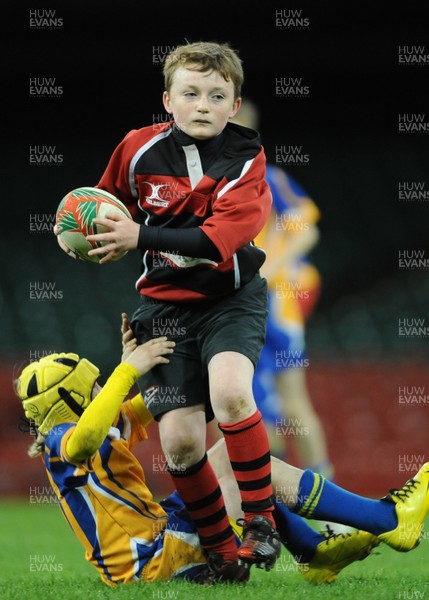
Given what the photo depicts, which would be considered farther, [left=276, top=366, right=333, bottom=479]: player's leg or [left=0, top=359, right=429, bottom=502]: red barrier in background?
[left=0, top=359, right=429, bottom=502]: red barrier in background

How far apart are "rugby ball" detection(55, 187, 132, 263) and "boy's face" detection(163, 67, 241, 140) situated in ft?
1.26

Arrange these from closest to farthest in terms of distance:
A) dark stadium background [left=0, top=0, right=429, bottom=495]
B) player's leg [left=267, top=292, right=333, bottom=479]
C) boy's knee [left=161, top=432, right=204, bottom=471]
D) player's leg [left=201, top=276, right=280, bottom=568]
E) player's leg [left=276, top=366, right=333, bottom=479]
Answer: player's leg [left=201, top=276, right=280, bottom=568], boy's knee [left=161, top=432, right=204, bottom=471], player's leg [left=267, top=292, right=333, bottom=479], player's leg [left=276, top=366, right=333, bottom=479], dark stadium background [left=0, top=0, right=429, bottom=495]

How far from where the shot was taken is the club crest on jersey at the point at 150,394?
12.6ft

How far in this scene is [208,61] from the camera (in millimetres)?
3760

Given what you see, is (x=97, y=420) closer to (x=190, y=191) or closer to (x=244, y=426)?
(x=244, y=426)

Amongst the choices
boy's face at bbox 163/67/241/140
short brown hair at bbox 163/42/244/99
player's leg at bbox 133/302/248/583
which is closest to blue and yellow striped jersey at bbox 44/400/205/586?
player's leg at bbox 133/302/248/583

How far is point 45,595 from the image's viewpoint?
135 inches

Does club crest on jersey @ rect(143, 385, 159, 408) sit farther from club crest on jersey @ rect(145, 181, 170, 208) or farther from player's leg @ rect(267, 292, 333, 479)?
player's leg @ rect(267, 292, 333, 479)

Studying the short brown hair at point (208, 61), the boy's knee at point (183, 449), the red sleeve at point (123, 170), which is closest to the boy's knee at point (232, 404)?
the boy's knee at point (183, 449)

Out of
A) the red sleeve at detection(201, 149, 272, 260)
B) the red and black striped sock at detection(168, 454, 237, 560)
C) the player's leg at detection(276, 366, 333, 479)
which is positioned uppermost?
the red sleeve at detection(201, 149, 272, 260)

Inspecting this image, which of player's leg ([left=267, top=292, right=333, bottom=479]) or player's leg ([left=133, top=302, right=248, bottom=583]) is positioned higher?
player's leg ([left=133, top=302, right=248, bottom=583])

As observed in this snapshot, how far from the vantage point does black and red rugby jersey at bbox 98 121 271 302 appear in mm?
3725

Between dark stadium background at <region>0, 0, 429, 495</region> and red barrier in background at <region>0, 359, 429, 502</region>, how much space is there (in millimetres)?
13

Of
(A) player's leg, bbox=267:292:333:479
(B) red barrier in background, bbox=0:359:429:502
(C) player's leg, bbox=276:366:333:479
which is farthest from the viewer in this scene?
(B) red barrier in background, bbox=0:359:429:502
